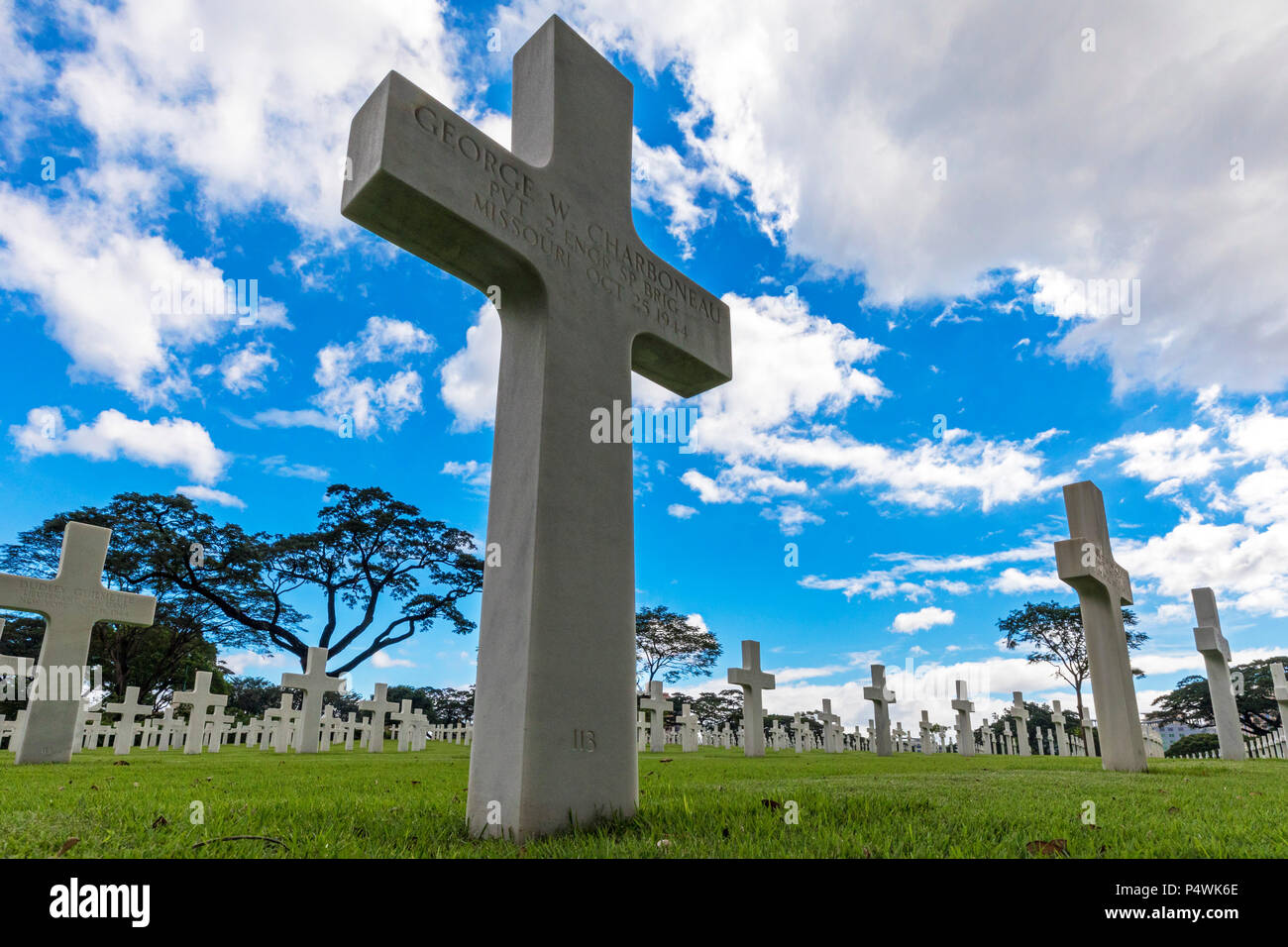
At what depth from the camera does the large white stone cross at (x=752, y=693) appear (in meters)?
14.9

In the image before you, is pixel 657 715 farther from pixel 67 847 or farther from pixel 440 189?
pixel 440 189

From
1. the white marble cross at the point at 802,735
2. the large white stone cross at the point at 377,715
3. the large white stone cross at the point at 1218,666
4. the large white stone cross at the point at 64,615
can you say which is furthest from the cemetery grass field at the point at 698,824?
the white marble cross at the point at 802,735

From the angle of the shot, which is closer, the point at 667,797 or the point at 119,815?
the point at 119,815

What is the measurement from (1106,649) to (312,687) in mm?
14252

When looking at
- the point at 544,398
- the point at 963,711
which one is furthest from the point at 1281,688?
A: the point at 544,398

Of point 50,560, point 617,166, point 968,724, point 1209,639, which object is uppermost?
point 50,560

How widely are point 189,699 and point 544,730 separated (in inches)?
561

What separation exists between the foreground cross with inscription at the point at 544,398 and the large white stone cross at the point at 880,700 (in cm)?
1561

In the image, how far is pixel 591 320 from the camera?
13.3 ft

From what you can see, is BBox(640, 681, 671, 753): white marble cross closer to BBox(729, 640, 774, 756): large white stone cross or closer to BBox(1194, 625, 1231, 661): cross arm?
BBox(729, 640, 774, 756): large white stone cross

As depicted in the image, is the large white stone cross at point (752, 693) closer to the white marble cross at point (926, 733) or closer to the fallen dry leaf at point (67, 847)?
the white marble cross at point (926, 733)

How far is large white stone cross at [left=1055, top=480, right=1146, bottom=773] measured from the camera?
27.7ft
